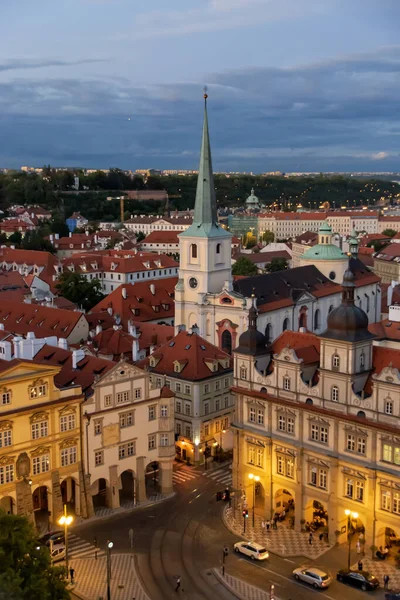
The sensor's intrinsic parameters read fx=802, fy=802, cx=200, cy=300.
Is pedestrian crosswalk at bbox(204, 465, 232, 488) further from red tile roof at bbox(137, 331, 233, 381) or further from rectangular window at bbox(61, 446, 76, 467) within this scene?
rectangular window at bbox(61, 446, 76, 467)

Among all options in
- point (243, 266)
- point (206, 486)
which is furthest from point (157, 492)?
point (243, 266)

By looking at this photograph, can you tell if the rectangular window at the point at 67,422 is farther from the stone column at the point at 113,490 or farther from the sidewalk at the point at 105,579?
the sidewalk at the point at 105,579

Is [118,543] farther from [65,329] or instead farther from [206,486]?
[65,329]

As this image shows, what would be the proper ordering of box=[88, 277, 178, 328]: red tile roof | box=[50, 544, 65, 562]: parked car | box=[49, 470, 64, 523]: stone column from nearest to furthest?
box=[50, 544, 65, 562]: parked car → box=[49, 470, 64, 523]: stone column → box=[88, 277, 178, 328]: red tile roof

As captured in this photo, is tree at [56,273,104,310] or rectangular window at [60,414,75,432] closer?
rectangular window at [60,414,75,432]

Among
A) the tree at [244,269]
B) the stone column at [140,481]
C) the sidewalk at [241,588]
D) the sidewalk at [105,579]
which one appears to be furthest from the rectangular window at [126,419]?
the tree at [244,269]

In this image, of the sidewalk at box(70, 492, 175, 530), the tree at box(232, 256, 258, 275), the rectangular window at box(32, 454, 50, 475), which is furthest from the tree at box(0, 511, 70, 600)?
the tree at box(232, 256, 258, 275)

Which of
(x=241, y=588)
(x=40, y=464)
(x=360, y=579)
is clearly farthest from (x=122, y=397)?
(x=360, y=579)
